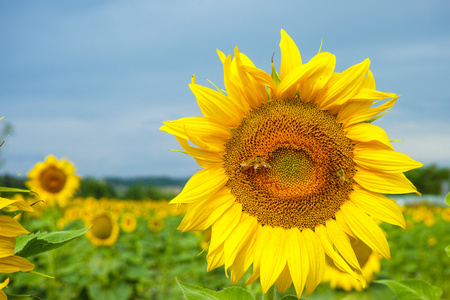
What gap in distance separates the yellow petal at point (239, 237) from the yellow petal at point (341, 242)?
356mm

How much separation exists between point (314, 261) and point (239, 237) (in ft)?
1.16

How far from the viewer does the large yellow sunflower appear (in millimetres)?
1809

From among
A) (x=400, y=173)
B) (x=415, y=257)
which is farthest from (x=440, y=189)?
(x=400, y=173)

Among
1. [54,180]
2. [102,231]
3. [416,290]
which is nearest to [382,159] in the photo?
[416,290]

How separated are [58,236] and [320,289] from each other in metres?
6.38

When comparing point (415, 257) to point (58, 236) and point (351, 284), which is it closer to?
point (351, 284)

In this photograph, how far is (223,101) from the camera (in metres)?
1.81

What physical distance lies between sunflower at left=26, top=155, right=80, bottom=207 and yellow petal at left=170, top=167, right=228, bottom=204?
223 inches

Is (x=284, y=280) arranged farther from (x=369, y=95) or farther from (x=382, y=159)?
(x=369, y=95)

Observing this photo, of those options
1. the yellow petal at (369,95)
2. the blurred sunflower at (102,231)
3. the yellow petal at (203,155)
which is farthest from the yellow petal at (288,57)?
the blurred sunflower at (102,231)

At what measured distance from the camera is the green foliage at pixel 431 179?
49.3 m

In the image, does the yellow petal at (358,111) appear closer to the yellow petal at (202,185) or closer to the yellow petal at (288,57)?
the yellow petal at (288,57)

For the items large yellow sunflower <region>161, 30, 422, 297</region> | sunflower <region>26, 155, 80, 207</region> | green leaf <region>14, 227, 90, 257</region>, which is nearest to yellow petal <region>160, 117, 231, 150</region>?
large yellow sunflower <region>161, 30, 422, 297</region>

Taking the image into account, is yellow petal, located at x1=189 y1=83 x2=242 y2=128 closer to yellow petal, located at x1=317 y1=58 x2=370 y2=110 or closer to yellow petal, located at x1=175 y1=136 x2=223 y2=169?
yellow petal, located at x1=175 y1=136 x2=223 y2=169
